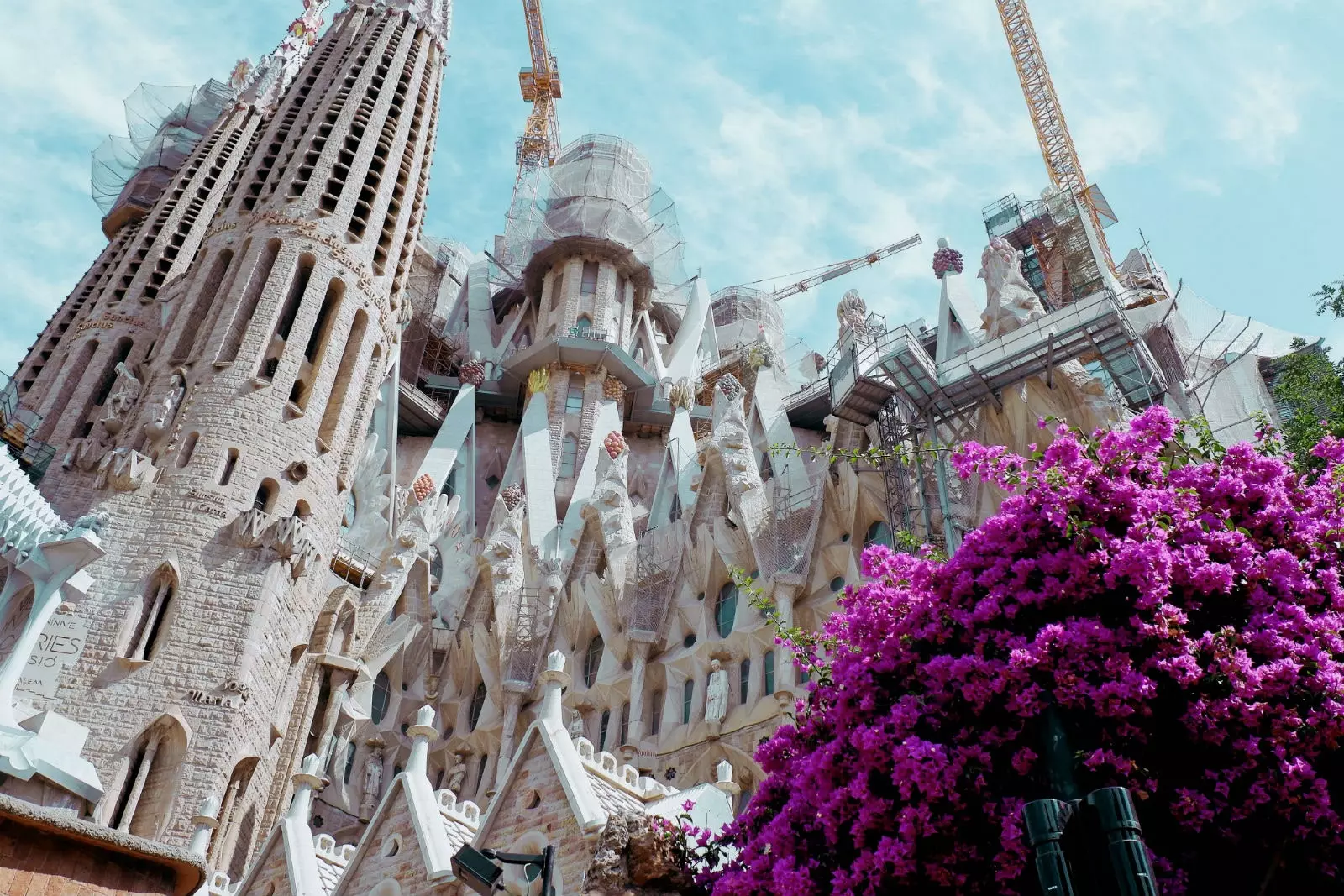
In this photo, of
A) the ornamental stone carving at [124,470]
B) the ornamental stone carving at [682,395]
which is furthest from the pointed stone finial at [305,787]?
the ornamental stone carving at [682,395]

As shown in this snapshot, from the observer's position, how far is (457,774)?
22.8 m

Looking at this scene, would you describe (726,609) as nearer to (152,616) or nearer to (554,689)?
(152,616)

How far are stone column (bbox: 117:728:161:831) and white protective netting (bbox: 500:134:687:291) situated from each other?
71.6 feet

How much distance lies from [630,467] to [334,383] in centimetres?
1226

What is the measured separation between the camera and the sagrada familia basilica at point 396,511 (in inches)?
521

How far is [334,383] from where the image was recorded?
865 inches

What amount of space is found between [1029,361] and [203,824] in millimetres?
13091

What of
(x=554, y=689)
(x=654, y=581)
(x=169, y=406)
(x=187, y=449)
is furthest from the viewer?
(x=654, y=581)

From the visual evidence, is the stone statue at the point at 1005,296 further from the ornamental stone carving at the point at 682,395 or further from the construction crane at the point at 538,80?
the construction crane at the point at 538,80

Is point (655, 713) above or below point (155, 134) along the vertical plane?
below

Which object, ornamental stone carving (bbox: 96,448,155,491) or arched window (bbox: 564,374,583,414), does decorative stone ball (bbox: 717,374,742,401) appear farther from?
ornamental stone carving (bbox: 96,448,155,491)

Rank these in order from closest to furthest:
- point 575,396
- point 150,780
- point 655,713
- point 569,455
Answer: point 150,780 → point 655,713 → point 569,455 → point 575,396

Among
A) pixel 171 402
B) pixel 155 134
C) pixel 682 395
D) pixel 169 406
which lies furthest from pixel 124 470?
pixel 155 134

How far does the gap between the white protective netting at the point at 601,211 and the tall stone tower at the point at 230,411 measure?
22.2 feet
